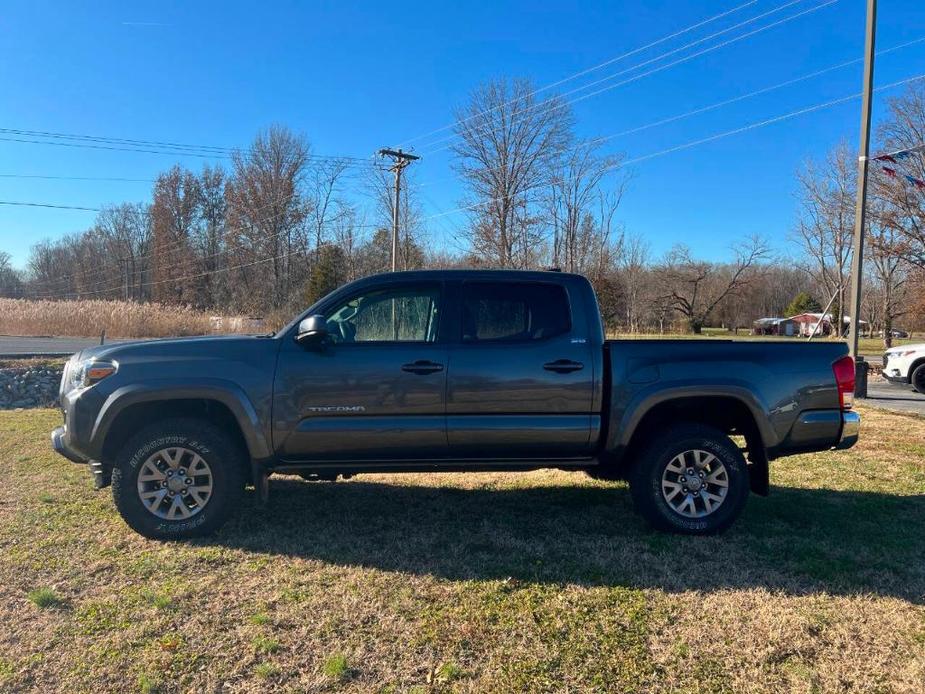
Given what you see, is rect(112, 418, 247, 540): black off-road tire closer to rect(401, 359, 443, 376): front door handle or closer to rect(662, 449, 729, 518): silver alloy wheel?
rect(401, 359, 443, 376): front door handle

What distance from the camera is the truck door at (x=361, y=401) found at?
428cm

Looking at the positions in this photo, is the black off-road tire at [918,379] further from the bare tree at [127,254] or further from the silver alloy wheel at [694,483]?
the bare tree at [127,254]

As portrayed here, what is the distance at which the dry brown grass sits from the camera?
32094 millimetres

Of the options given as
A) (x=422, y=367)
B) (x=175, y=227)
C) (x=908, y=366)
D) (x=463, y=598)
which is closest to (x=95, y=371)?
(x=422, y=367)

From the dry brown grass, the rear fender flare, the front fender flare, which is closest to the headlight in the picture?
the front fender flare

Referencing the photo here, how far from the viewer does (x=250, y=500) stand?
208 inches

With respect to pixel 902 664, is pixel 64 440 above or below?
above

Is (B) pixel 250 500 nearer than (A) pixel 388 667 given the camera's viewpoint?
No

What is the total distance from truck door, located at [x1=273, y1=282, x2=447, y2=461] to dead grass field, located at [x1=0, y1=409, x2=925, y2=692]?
673 mm

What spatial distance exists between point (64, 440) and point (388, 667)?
3036 millimetres

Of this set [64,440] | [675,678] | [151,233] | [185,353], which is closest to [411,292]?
[185,353]

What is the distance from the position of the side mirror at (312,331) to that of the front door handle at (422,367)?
60 centimetres

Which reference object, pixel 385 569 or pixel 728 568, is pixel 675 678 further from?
pixel 385 569

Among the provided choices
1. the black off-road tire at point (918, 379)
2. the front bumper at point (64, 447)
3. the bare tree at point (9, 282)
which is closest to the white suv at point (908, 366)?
the black off-road tire at point (918, 379)
